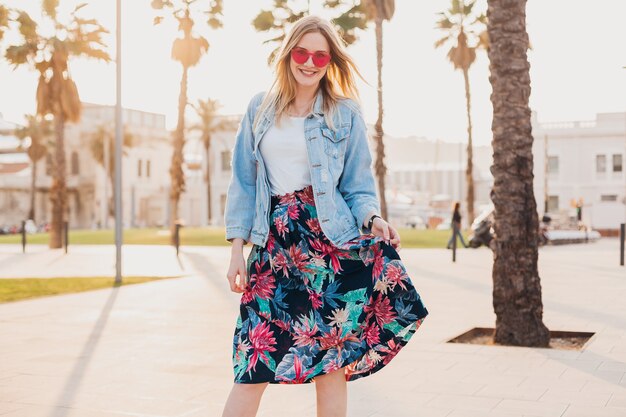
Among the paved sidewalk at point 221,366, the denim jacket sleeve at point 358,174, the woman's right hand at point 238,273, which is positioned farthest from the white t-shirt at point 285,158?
the paved sidewalk at point 221,366

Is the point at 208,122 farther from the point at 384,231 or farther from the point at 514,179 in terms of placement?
the point at 384,231

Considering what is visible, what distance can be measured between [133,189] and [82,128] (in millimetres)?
7511

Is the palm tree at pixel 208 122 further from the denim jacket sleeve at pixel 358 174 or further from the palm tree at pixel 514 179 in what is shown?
the denim jacket sleeve at pixel 358 174

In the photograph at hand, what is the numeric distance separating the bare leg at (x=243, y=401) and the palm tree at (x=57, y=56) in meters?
27.2

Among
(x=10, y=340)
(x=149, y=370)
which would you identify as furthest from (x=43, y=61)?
(x=149, y=370)

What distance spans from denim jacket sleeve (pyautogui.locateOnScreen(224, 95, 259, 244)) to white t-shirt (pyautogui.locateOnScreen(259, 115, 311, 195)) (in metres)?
0.08

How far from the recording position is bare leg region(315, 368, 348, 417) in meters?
3.26

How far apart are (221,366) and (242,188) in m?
3.27

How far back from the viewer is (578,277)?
15305mm

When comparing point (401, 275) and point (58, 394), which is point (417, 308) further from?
point (58, 394)

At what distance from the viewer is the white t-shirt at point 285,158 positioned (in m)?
3.29

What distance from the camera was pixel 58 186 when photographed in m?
31.3

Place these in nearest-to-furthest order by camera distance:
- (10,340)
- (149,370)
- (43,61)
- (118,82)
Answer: (149,370)
(10,340)
(118,82)
(43,61)

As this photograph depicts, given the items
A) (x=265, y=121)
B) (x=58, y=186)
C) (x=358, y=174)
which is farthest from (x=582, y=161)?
(x=265, y=121)
